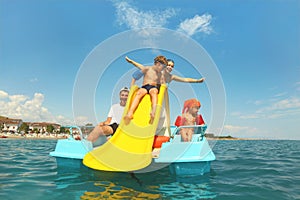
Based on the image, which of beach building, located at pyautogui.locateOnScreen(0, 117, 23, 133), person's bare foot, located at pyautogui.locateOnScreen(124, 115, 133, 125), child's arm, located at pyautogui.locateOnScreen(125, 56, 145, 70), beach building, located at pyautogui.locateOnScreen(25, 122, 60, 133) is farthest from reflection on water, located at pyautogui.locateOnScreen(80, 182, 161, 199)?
beach building, located at pyautogui.locateOnScreen(0, 117, 23, 133)

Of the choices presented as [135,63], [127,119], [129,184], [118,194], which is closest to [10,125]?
[135,63]

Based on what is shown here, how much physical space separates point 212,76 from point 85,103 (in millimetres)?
3022

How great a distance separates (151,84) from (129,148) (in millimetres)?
1597

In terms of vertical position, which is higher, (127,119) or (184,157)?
(127,119)

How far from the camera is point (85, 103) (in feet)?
16.0

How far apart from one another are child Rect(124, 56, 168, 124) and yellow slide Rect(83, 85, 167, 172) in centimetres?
10

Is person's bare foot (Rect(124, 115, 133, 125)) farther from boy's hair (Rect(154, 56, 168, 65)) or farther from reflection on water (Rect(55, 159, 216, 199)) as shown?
boy's hair (Rect(154, 56, 168, 65))

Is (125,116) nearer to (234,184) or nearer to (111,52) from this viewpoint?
(111,52)

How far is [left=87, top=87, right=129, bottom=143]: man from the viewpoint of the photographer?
4.98 meters

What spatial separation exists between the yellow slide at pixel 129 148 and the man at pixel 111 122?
25.6 inches

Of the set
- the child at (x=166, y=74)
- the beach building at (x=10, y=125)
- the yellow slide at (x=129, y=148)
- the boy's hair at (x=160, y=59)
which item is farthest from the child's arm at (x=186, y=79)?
the beach building at (x=10, y=125)

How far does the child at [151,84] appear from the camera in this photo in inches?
184

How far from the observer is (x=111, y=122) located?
5824mm

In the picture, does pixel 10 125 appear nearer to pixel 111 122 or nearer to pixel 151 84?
pixel 111 122
